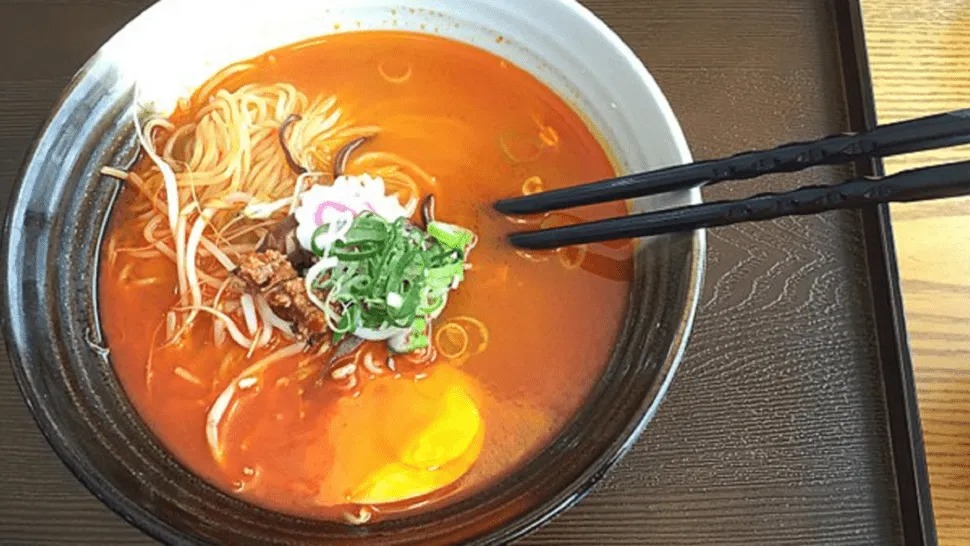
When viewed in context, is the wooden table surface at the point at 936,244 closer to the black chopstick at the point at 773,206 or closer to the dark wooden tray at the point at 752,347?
the dark wooden tray at the point at 752,347

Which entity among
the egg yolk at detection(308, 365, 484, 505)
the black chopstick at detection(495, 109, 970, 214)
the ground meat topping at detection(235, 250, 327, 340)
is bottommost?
the egg yolk at detection(308, 365, 484, 505)

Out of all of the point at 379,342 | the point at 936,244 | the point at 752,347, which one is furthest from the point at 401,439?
the point at 936,244

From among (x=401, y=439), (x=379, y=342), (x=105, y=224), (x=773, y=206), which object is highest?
(x=105, y=224)

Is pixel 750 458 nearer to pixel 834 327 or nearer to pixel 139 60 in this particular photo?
pixel 834 327

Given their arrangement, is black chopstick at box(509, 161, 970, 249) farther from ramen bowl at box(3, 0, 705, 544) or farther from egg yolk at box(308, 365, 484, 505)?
A: egg yolk at box(308, 365, 484, 505)

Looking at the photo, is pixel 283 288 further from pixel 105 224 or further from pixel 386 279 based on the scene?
pixel 105 224

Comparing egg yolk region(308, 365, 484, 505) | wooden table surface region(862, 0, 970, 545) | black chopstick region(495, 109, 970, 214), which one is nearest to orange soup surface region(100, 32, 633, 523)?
egg yolk region(308, 365, 484, 505)
